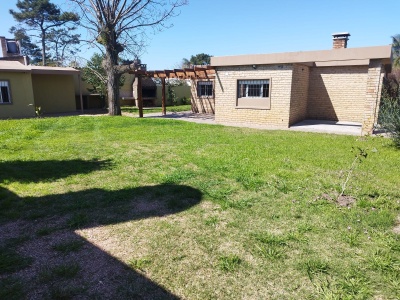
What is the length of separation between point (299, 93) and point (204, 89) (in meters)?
8.33

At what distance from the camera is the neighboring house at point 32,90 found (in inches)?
693

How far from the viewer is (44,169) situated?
6.25m

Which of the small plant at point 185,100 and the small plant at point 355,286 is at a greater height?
the small plant at point 185,100

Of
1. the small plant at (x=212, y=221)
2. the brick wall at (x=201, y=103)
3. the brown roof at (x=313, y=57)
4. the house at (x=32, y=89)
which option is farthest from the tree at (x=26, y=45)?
the small plant at (x=212, y=221)

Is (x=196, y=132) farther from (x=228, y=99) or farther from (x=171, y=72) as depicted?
(x=171, y=72)

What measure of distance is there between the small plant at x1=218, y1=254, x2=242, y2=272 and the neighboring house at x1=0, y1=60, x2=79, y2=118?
19.1 m

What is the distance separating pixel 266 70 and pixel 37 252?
12315mm

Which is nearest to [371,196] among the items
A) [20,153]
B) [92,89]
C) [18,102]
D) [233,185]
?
[233,185]

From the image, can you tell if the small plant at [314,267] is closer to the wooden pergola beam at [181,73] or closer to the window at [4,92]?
the wooden pergola beam at [181,73]

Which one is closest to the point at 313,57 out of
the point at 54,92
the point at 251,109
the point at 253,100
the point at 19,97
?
the point at 253,100

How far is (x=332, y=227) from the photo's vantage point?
373cm

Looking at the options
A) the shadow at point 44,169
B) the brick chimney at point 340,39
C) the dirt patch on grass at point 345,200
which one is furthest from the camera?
the brick chimney at point 340,39

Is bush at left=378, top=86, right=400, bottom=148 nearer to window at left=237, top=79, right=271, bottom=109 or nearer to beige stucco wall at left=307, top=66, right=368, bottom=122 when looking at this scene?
window at left=237, top=79, right=271, bottom=109

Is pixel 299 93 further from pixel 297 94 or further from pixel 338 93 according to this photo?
pixel 338 93
